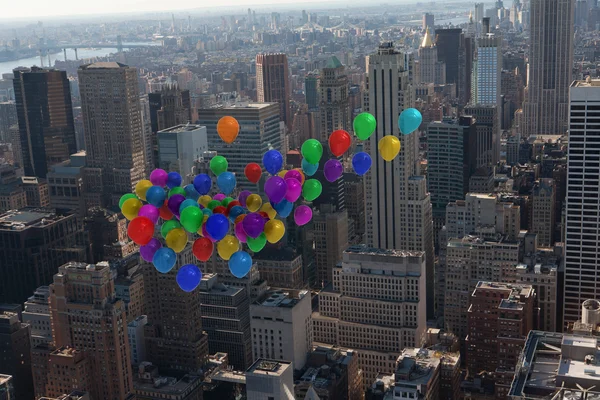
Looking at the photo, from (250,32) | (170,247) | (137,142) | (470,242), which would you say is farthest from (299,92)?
(170,247)

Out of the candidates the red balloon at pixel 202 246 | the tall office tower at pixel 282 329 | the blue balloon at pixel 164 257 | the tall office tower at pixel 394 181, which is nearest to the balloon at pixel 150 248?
the blue balloon at pixel 164 257

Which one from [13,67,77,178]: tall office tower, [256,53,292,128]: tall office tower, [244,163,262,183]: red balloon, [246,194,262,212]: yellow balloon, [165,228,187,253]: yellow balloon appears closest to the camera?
[165,228,187,253]: yellow balloon

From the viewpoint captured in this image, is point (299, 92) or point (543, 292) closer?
point (543, 292)

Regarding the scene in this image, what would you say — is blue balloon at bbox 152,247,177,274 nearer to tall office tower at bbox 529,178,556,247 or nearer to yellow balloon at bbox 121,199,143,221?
yellow balloon at bbox 121,199,143,221

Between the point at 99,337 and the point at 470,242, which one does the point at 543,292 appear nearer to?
the point at 470,242

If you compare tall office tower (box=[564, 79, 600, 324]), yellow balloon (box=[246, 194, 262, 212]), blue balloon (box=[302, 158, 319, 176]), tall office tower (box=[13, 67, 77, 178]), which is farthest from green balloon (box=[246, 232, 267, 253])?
tall office tower (box=[13, 67, 77, 178])

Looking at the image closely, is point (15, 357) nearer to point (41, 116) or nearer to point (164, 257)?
point (164, 257)

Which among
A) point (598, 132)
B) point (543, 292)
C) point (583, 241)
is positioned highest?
point (598, 132)

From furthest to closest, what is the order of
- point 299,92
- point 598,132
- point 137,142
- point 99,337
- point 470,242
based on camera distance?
1. point 299,92
2. point 137,142
3. point 470,242
4. point 598,132
5. point 99,337
